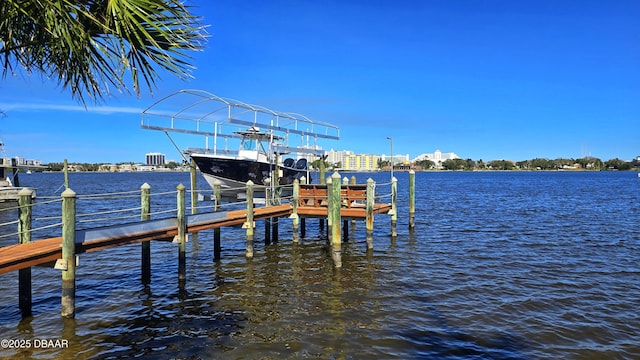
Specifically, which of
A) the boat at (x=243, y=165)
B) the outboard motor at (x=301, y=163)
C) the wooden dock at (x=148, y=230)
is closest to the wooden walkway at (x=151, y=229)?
the wooden dock at (x=148, y=230)

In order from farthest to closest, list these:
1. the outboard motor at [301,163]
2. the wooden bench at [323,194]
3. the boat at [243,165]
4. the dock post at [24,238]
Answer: the outboard motor at [301,163]
the boat at [243,165]
the wooden bench at [323,194]
the dock post at [24,238]

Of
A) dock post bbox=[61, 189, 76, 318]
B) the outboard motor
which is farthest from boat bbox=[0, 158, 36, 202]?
dock post bbox=[61, 189, 76, 318]

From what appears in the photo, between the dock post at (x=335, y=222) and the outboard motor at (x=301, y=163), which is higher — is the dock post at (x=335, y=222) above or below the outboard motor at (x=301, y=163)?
below

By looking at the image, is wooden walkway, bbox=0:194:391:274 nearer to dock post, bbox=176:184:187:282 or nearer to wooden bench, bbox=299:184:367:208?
wooden bench, bbox=299:184:367:208

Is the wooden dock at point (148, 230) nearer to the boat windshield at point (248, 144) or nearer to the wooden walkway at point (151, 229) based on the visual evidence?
the wooden walkway at point (151, 229)

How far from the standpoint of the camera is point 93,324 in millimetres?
9258

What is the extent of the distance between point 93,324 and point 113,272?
482cm

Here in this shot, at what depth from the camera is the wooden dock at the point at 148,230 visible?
28.2 feet

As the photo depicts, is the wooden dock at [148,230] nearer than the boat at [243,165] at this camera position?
Yes

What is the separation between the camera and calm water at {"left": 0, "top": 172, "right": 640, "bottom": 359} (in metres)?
8.33

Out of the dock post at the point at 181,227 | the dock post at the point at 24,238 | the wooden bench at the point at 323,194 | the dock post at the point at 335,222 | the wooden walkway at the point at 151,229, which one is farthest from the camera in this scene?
the wooden bench at the point at 323,194

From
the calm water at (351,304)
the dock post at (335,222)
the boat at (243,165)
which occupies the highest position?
the boat at (243,165)

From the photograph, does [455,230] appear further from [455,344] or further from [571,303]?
[455,344]

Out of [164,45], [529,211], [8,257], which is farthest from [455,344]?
[529,211]
